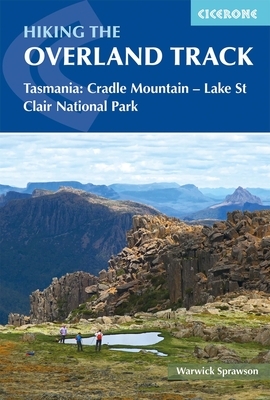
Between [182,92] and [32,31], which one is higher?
[32,31]

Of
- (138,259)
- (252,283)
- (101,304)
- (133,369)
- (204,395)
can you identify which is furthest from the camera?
(138,259)

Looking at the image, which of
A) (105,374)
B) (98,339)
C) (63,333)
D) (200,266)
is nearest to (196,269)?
(200,266)

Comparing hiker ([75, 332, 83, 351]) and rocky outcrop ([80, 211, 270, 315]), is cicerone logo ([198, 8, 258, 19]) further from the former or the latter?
rocky outcrop ([80, 211, 270, 315])

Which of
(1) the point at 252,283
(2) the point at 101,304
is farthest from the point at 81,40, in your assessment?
(2) the point at 101,304

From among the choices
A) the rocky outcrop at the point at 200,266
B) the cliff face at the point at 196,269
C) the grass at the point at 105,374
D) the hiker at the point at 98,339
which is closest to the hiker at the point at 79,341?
the grass at the point at 105,374

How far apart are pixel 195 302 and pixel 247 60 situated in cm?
8491

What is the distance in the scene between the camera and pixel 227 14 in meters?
69.8

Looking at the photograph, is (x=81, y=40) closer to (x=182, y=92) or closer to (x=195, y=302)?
(x=182, y=92)

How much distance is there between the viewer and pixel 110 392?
54.2 meters

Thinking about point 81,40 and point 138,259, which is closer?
point 81,40

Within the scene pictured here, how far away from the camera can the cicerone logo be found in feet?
229

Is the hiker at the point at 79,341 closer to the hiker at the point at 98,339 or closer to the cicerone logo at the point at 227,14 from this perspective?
the hiker at the point at 98,339

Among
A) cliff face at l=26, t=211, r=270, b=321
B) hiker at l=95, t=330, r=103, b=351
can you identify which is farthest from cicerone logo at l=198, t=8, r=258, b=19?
cliff face at l=26, t=211, r=270, b=321

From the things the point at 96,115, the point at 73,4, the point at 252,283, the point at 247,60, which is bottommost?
the point at 252,283
